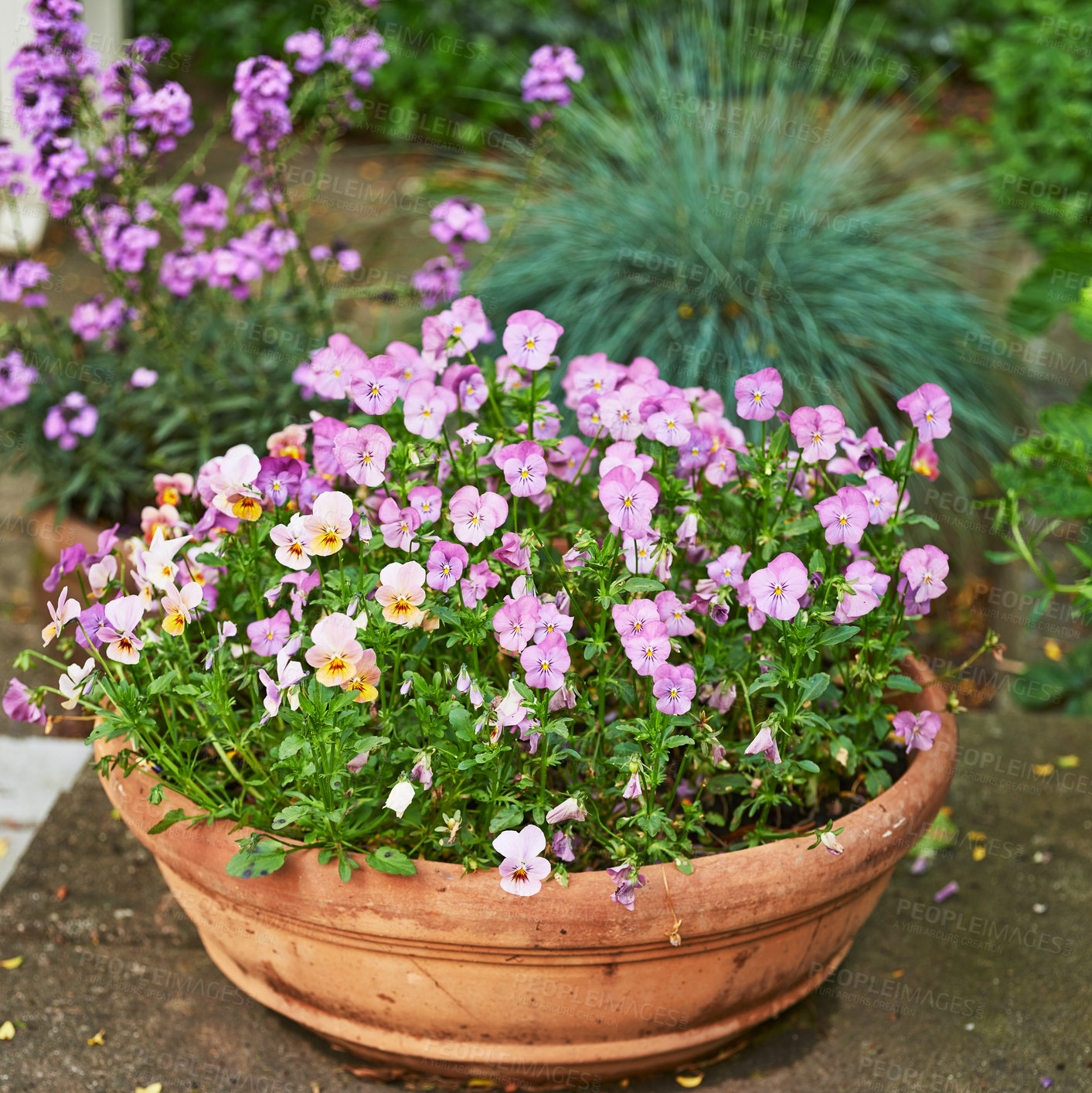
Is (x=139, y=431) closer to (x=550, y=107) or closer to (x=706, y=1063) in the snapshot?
(x=550, y=107)

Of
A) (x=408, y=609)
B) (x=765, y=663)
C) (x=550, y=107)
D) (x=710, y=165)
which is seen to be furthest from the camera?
(x=710, y=165)

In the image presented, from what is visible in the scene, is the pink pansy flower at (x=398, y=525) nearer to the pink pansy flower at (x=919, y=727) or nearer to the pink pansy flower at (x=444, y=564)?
the pink pansy flower at (x=444, y=564)

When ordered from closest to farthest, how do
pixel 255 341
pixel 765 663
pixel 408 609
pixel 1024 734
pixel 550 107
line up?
pixel 408 609
pixel 765 663
pixel 1024 734
pixel 550 107
pixel 255 341

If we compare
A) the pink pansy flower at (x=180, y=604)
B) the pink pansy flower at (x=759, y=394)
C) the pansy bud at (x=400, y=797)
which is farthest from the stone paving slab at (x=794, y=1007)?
the pink pansy flower at (x=759, y=394)

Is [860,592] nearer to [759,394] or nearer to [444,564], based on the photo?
[759,394]

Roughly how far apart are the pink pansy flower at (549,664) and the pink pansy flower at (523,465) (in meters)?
0.18

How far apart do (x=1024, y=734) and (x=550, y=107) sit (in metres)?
1.56

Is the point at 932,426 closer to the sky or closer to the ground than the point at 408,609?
closer to the sky

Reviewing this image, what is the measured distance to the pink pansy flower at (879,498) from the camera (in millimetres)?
1423

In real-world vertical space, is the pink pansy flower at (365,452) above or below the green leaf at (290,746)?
above

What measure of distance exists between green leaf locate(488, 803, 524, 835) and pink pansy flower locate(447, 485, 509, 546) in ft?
0.96

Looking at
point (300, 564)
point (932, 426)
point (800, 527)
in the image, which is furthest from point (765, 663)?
point (300, 564)

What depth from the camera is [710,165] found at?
3.25 metres

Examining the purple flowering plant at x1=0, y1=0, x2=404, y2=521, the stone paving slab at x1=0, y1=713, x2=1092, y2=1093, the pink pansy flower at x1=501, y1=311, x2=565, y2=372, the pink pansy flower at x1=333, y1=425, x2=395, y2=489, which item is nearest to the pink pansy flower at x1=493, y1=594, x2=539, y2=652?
the pink pansy flower at x1=333, y1=425, x2=395, y2=489
